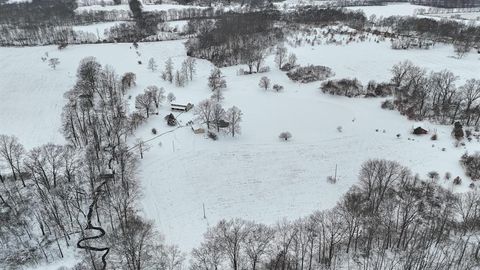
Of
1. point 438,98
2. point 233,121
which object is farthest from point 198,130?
point 438,98

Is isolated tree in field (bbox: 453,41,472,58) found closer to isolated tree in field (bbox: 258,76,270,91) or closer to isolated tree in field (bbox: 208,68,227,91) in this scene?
isolated tree in field (bbox: 258,76,270,91)

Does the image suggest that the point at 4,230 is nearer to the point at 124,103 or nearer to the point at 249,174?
the point at 249,174

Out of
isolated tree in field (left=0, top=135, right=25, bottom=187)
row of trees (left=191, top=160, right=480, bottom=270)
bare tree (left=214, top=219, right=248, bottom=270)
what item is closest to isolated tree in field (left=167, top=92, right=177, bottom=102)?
isolated tree in field (left=0, top=135, right=25, bottom=187)

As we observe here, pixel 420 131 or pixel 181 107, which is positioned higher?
pixel 181 107

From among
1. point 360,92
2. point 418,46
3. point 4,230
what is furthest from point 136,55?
point 418,46

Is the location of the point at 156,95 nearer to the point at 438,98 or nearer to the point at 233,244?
the point at 233,244

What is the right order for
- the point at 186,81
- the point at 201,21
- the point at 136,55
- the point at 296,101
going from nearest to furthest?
the point at 296,101 < the point at 186,81 < the point at 136,55 < the point at 201,21
